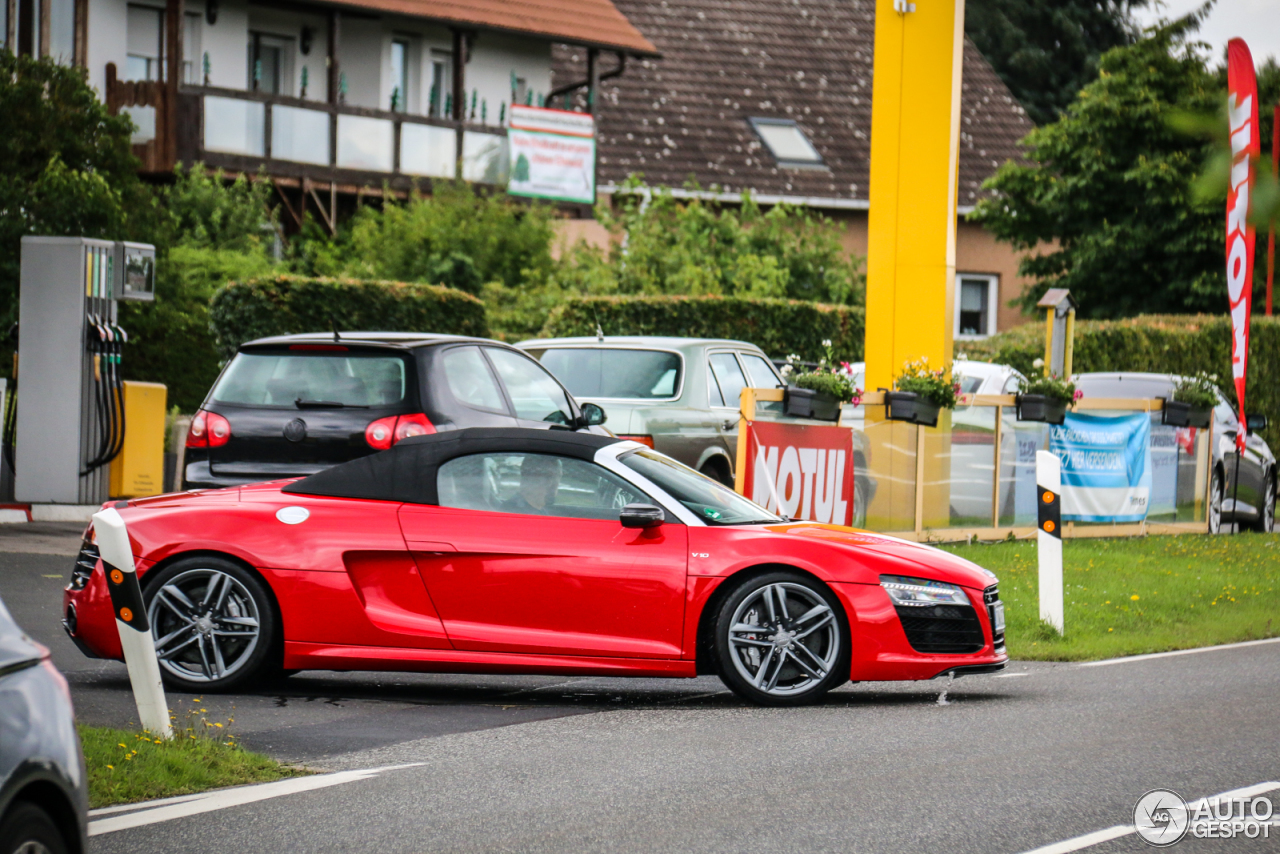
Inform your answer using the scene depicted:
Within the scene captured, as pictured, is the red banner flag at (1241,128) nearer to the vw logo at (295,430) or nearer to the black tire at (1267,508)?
the vw logo at (295,430)

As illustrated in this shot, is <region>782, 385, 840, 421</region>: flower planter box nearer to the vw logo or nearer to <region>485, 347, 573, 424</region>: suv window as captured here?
<region>485, 347, 573, 424</region>: suv window

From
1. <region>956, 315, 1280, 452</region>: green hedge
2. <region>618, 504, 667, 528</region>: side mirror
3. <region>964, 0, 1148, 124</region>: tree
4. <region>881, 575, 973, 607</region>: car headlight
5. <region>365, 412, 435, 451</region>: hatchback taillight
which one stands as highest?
<region>964, 0, 1148, 124</region>: tree

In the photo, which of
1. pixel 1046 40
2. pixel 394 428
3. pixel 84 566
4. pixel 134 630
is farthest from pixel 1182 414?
pixel 1046 40

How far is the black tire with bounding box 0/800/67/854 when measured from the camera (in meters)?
3.41

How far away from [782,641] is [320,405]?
13.6 ft

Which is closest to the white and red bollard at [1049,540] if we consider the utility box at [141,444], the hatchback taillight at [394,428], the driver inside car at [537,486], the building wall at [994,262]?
the driver inside car at [537,486]

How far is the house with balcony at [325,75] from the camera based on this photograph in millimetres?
28000

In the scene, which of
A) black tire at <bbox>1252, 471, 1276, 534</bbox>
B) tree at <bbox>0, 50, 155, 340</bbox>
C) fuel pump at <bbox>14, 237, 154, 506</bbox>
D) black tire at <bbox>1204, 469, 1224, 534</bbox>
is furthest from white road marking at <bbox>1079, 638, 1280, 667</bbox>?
tree at <bbox>0, 50, 155, 340</bbox>

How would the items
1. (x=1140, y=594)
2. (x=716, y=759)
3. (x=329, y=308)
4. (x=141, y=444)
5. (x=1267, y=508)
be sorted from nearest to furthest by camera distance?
(x=716, y=759) < (x=1140, y=594) < (x=141, y=444) < (x=1267, y=508) < (x=329, y=308)

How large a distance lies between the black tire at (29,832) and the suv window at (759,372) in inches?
474

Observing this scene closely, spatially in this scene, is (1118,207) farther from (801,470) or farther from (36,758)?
(36,758)

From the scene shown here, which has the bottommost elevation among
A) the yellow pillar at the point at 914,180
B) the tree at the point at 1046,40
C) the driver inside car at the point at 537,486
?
the driver inside car at the point at 537,486

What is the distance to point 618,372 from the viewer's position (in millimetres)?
14797

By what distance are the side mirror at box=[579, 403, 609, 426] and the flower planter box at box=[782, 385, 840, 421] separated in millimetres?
1738
